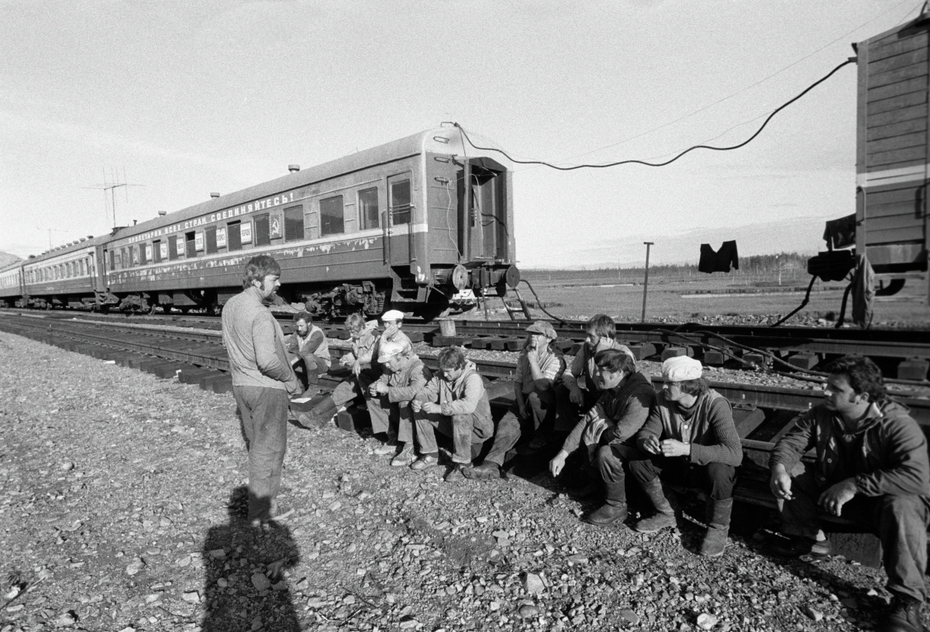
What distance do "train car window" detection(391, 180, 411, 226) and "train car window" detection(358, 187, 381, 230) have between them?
432 mm

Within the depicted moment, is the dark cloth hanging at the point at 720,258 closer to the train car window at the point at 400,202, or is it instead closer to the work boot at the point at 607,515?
the work boot at the point at 607,515

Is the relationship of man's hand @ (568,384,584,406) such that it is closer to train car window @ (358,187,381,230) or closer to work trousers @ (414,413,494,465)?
work trousers @ (414,413,494,465)

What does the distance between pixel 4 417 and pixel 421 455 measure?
5.78 m

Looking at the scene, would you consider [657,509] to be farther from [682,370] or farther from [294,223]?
[294,223]

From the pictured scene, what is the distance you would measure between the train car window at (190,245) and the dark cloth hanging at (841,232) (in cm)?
1628

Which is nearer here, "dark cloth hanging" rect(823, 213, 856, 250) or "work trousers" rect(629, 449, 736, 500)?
"work trousers" rect(629, 449, 736, 500)

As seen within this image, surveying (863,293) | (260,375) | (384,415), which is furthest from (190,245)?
(863,293)

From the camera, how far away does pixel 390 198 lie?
11.0 metres

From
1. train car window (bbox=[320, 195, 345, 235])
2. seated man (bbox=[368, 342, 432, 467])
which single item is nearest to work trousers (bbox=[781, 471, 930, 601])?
seated man (bbox=[368, 342, 432, 467])

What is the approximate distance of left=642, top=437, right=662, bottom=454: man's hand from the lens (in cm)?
344

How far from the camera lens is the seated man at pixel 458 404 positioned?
4.52 metres

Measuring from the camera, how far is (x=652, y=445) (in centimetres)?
347

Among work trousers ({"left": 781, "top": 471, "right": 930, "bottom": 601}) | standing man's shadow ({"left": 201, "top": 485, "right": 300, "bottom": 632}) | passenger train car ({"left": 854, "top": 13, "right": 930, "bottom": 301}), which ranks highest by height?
passenger train car ({"left": 854, "top": 13, "right": 930, "bottom": 301})

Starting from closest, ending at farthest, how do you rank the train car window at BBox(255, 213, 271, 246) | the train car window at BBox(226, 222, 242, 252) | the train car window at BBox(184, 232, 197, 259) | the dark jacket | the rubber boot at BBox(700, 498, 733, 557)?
the dark jacket
the rubber boot at BBox(700, 498, 733, 557)
the train car window at BBox(255, 213, 271, 246)
the train car window at BBox(226, 222, 242, 252)
the train car window at BBox(184, 232, 197, 259)
